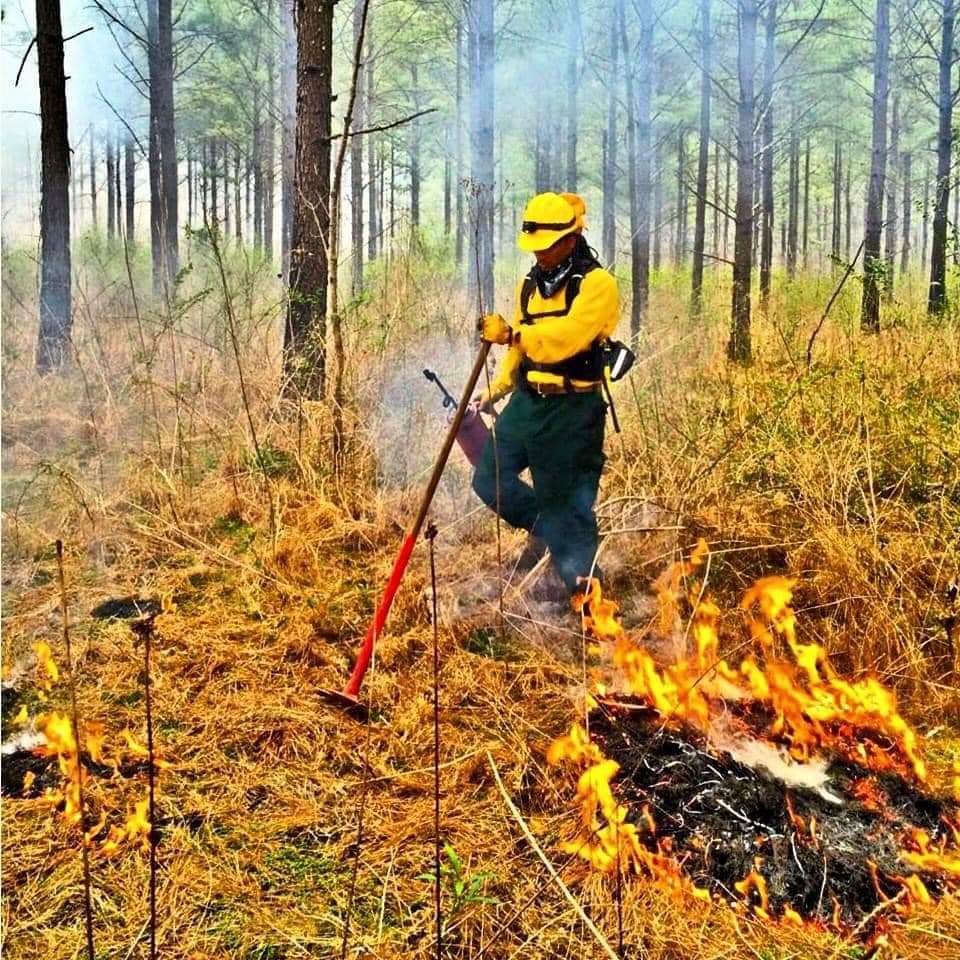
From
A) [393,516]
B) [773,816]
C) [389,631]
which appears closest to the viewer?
[773,816]

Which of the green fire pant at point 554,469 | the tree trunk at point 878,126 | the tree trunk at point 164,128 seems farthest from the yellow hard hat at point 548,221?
the tree trunk at point 164,128

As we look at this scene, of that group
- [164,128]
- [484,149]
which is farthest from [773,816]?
[164,128]

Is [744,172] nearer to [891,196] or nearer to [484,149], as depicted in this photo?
[484,149]

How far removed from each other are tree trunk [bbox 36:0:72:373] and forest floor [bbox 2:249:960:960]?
3.39 ft

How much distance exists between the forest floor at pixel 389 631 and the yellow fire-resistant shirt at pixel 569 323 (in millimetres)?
703

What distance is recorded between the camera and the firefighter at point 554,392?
3.30 m

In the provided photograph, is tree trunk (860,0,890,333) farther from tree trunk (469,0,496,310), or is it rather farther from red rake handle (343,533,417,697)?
red rake handle (343,533,417,697)

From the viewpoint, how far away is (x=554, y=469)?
361cm

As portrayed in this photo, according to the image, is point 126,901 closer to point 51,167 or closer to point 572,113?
point 572,113

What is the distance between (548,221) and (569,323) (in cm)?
39

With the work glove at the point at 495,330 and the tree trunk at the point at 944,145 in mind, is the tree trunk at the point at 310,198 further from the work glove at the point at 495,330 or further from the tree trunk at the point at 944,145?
the tree trunk at the point at 944,145

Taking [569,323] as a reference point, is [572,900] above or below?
below

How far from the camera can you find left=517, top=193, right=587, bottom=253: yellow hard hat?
128 inches

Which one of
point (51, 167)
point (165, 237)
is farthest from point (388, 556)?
point (165, 237)
